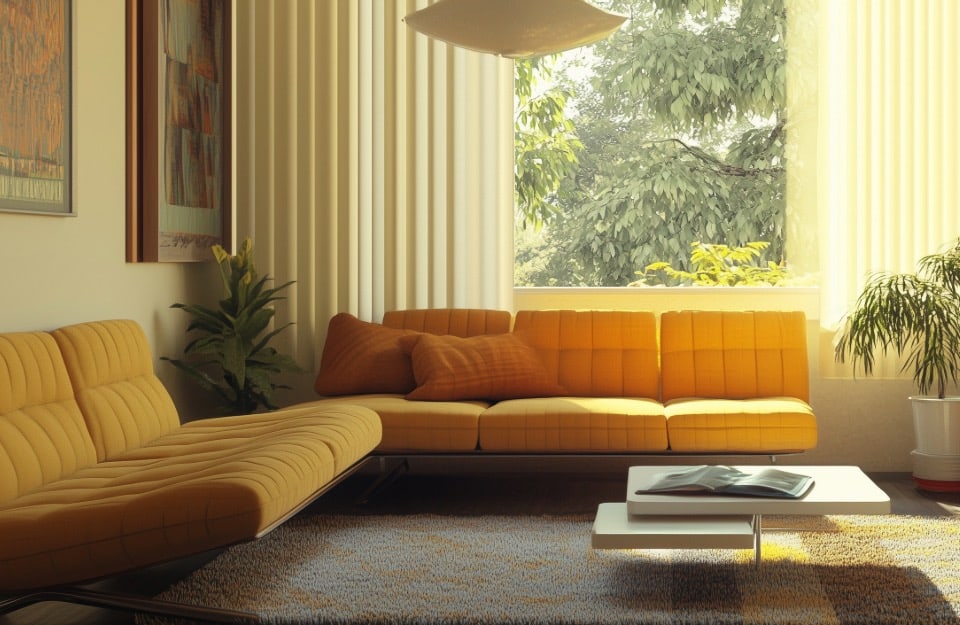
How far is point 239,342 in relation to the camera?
4.94m

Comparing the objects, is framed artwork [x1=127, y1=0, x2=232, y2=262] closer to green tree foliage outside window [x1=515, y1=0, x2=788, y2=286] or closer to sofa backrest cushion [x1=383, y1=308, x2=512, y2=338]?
sofa backrest cushion [x1=383, y1=308, x2=512, y2=338]

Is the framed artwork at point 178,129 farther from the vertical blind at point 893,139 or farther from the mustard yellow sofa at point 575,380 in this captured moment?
the vertical blind at point 893,139

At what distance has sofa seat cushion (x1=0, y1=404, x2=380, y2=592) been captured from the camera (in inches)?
104

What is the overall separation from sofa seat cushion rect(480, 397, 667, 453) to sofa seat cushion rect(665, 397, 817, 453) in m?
0.08

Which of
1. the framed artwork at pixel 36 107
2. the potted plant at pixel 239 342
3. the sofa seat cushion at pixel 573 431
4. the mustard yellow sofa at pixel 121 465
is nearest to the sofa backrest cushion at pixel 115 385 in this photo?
the mustard yellow sofa at pixel 121 465

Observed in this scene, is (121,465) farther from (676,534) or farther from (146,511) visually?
(676,534)

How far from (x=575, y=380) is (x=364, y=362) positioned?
0.93 meters

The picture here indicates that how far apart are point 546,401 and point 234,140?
6.65 feet

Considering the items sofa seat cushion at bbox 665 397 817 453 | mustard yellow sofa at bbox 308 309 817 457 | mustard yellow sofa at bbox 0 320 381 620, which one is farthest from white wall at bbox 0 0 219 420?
sofa seat cushion at bbox 665 397 817 453

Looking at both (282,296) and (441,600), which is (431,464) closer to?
(282,296)

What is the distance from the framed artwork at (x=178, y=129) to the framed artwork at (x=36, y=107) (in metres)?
0.59

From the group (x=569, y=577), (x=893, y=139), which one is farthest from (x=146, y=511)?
(x=893, y=139)

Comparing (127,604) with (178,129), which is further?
(178,129)

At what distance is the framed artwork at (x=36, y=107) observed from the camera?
3389 mm
